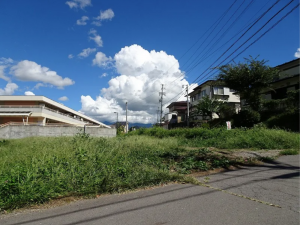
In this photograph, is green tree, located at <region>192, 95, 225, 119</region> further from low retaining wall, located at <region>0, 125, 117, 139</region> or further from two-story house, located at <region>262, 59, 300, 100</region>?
low retaining wall, located at <region>0, 125, 117, 139</region>

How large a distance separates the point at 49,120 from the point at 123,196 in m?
34.0

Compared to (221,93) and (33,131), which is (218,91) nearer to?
(221,93)

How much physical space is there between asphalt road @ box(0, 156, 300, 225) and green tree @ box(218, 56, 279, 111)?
620 inches

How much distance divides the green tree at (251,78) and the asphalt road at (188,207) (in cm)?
1575

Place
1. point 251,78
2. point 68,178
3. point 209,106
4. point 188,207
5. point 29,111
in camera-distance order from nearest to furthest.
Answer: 1. point 188,207
2. point 68,178
3. point 251,78
4. point 209,106
5. point 29,111

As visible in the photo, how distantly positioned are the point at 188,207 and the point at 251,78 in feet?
58.7

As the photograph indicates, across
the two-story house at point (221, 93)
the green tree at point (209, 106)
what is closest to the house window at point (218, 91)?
the two-story house at point (221, 93)

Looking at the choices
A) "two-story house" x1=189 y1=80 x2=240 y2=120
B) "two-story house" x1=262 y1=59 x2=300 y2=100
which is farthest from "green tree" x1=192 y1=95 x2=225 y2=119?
"two-story house" x1=262 y1=59 x2=300 y2=100

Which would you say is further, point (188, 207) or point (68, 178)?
point (68, 178)

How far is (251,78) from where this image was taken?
18.1 metres

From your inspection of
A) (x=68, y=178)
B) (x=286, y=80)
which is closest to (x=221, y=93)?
(x=286, y=80)

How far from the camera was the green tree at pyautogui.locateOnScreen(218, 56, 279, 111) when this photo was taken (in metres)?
17.8

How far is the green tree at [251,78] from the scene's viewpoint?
58.4ft

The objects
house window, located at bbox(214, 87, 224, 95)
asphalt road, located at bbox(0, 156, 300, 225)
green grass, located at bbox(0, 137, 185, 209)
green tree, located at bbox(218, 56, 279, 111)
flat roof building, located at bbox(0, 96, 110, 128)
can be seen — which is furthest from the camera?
house window, located at bbox(214, 87, 224, 95)
